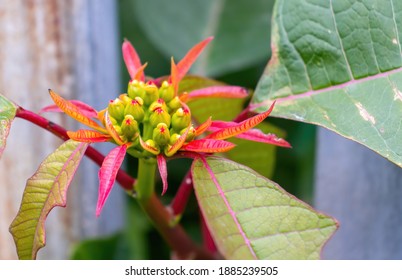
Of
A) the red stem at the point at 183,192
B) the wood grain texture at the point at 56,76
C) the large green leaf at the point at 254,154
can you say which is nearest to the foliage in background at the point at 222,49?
the wood grain texture at the point at 56,76

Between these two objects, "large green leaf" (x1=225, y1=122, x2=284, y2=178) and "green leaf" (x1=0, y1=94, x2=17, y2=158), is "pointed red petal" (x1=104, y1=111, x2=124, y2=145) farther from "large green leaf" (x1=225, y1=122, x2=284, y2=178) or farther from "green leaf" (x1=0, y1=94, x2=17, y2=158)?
"large green leaf" (x1=225, y1=122, x2=284, y2=178)

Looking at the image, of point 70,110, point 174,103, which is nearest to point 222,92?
point 174,103

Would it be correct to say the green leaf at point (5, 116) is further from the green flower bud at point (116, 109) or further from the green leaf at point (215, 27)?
the green leaf at point (215, 27)

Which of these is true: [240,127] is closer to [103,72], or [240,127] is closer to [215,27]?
[103,72]

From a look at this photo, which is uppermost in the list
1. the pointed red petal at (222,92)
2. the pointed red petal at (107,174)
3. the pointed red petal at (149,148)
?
the pointed red petal at (222,92)
